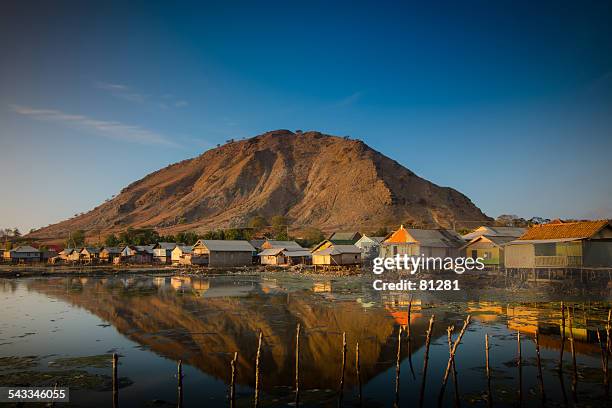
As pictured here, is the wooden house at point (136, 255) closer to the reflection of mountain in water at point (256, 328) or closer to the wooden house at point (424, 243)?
the reflection of mountain in water at point (256, 328)

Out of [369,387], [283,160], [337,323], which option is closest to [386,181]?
[283,160]

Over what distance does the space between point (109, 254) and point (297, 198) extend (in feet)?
245

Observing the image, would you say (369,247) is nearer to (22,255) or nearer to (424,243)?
(424,243)

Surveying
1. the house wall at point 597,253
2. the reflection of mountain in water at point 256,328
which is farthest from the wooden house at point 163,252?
the house wall at point 597,253

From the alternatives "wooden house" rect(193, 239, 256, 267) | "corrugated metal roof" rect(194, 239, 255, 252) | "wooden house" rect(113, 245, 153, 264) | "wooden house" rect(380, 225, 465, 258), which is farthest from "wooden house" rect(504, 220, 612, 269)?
"wooden house" rect(113, 245, 153, 264)

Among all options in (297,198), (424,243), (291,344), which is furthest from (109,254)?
(291,344)

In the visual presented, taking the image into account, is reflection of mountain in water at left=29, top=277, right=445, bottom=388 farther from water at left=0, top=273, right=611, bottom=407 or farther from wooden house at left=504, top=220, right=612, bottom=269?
wooden house at left=504, top=220, right=612, bottom=269

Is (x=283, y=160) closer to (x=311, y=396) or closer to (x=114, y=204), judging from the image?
(x=114, y=204)

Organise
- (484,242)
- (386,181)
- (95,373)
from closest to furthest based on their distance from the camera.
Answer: (95,373)
(484,242)
(386,181)

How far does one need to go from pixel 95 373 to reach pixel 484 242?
1818 inches

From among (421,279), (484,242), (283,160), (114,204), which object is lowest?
(421,279)

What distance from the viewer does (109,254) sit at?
4011 inches

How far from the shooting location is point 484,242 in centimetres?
5331

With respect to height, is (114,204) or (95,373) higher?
(114,204)
